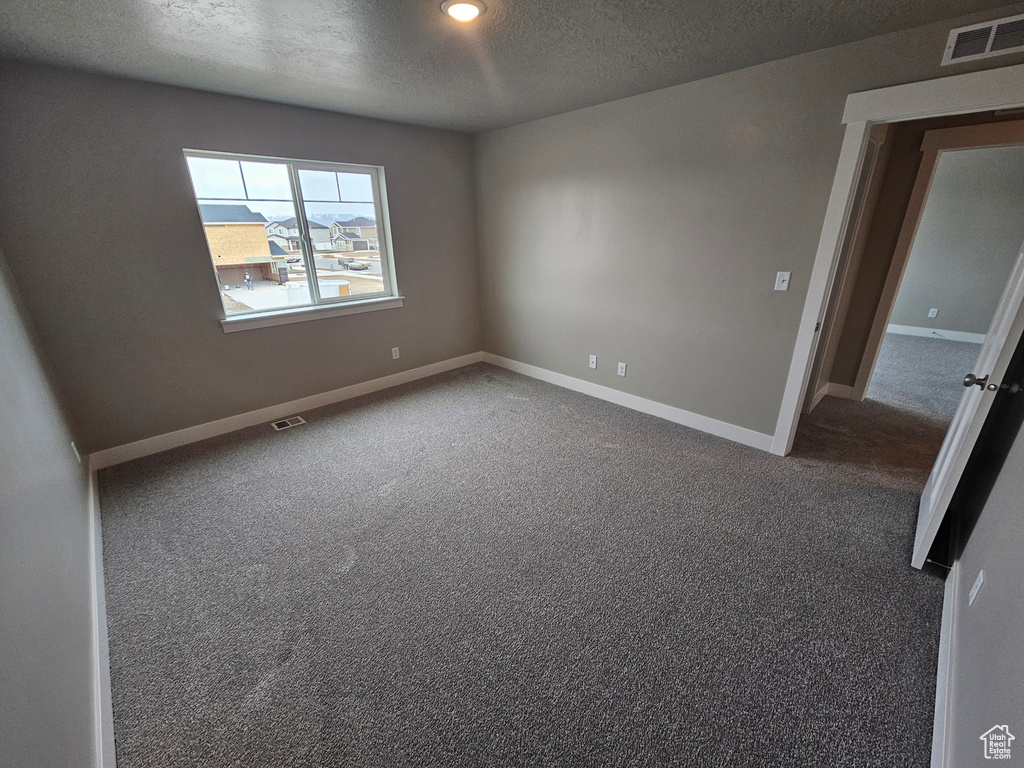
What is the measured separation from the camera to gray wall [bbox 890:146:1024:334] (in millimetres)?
5043

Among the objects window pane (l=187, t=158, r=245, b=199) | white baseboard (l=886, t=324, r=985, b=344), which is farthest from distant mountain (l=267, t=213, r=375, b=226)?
white baseboard (l=886, t=324, r=985, b=344)

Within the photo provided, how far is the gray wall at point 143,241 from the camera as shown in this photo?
7.68 ft

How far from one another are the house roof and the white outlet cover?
4.35 metres

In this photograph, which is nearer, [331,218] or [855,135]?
[855,135]

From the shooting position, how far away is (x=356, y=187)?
3676mm

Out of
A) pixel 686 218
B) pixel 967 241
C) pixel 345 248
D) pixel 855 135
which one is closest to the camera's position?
pixel 855 135

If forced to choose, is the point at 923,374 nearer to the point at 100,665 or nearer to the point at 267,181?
the point at 267,181

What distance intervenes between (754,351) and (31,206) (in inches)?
175

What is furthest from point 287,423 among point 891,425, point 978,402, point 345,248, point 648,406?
point 891,425

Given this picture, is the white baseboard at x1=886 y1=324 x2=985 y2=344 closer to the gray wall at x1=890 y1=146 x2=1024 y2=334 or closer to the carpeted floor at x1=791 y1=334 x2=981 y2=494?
the gray wall at x1=890 y1=146 x2=1024 y2=334

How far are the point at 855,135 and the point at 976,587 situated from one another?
2160 millimetres

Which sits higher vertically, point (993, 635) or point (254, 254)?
point (254, 254)

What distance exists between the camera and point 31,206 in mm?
2342
